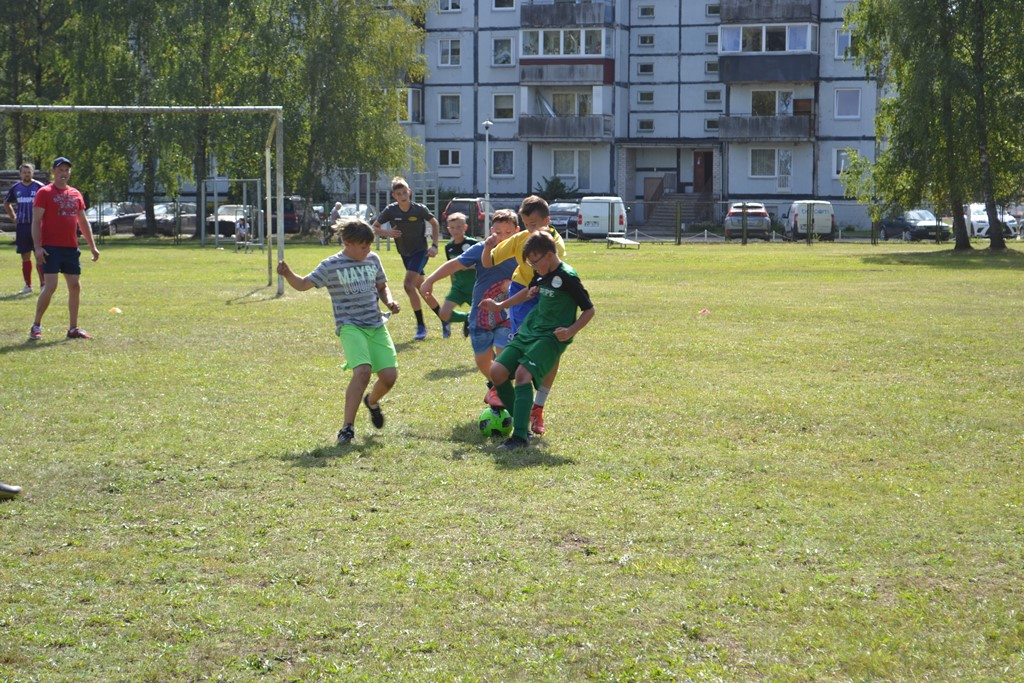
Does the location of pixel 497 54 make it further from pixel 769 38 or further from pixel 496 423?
pixel 496 423

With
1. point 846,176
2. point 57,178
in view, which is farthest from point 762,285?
point 846,176

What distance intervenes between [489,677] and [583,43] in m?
70.3

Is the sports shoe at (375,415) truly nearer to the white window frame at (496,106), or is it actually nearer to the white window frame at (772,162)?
the white window frame at (772,162)

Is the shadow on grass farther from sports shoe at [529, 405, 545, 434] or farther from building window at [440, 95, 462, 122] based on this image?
building window at [440, 95, 462, 122]

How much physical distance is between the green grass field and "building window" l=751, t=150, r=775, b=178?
196 feet

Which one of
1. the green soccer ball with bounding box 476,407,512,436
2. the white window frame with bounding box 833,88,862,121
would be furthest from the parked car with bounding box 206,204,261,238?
the green soccer ball with bounding box 476,407,512,436

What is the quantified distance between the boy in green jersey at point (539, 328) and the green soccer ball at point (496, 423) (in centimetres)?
8

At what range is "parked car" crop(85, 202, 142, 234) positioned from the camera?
5825 centimetres

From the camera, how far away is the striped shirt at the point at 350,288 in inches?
367

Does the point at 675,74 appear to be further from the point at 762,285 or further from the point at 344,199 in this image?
the point at 762,285

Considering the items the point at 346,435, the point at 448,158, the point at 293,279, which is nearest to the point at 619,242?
the point at 448,158

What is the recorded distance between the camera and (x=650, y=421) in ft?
32.7

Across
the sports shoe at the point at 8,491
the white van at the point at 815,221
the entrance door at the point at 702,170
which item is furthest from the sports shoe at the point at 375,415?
the entrance door at the point at 702,170

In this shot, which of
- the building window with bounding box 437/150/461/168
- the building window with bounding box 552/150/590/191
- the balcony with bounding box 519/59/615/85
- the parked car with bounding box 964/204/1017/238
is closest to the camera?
the parked car with bounding box 964/204/1017/238
